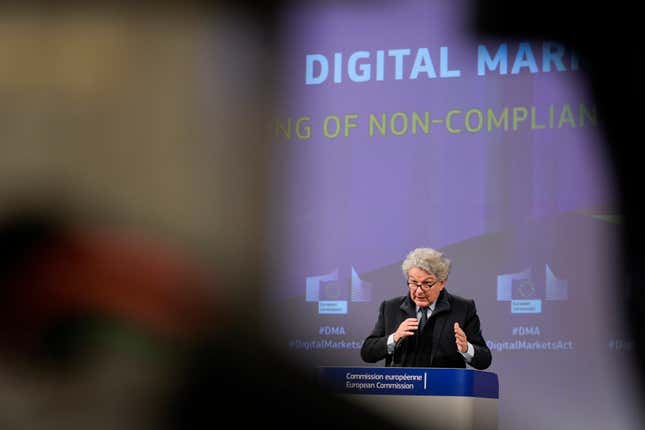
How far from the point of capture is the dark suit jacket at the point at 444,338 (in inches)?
160

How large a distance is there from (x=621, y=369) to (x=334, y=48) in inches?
71.0

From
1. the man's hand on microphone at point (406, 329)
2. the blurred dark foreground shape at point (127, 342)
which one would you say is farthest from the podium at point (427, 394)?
the man's hand on microphone at point (406, 329)

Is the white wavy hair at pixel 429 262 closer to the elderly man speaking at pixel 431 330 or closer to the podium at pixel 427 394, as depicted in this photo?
the elderly man speaking at pixel 431 330

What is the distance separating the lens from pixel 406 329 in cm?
407

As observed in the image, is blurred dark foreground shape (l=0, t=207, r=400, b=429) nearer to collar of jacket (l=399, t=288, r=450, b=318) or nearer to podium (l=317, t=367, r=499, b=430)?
collar of jacket (l=399, t=288, r=450, b=318)

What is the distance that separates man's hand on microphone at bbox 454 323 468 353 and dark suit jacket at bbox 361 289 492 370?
16mm

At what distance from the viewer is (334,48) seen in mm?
4652

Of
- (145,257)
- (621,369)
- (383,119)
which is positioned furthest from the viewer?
(145,257)

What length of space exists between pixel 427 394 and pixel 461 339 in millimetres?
1164

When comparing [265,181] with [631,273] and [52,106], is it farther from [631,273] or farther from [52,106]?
[631,273]

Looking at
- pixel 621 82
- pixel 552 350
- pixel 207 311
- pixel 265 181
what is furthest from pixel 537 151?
pixel 207 311

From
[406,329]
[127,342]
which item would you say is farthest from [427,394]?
[127,342]

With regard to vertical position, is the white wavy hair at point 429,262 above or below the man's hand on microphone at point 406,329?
above

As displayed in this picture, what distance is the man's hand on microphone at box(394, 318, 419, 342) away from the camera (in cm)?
403
